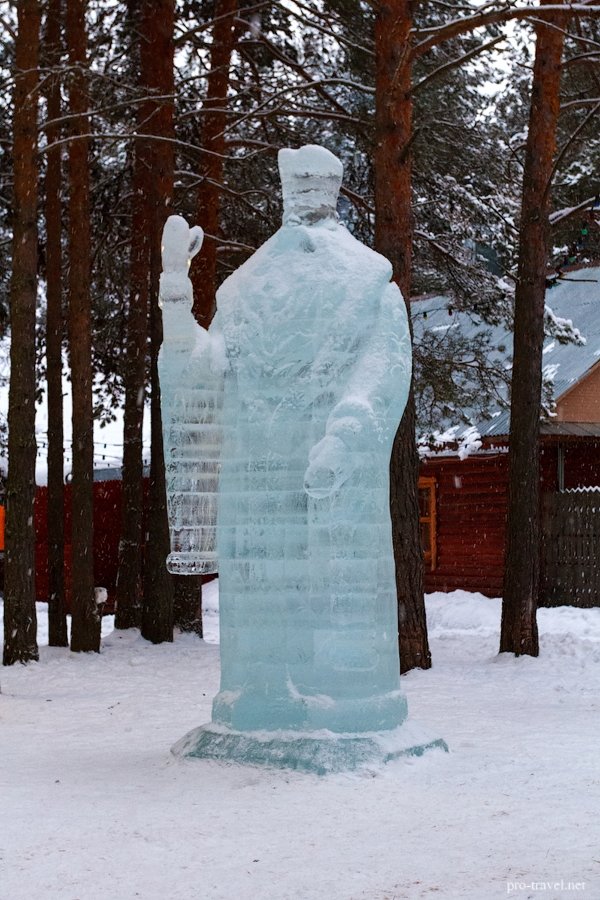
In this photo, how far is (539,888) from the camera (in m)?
4.36

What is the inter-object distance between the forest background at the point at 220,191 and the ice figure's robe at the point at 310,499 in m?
4.08

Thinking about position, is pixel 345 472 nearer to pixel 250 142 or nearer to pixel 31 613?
pixel 31 613

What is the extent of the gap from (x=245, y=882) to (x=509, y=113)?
2669 centimetres

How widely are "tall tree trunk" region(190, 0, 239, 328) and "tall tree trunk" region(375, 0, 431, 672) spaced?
118 inches

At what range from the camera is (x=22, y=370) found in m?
11.5

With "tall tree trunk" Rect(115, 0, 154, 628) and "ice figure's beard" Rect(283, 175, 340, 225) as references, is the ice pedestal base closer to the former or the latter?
"ice figure's beard" Rect(283, 175, 340, 225)

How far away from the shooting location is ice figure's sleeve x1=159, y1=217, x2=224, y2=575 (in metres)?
6.74

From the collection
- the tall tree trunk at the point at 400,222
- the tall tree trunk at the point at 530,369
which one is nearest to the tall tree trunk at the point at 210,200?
the tall tree trunk at the point at 400,222

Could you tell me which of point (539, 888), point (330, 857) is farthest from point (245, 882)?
point (539, 888)

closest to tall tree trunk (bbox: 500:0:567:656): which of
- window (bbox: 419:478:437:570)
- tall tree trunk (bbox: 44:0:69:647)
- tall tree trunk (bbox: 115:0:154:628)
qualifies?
tall tree trunk (bbox: 115:0:154:628)

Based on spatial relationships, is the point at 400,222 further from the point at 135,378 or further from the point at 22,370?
the point at 135,378

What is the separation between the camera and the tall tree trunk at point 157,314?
13.2 m

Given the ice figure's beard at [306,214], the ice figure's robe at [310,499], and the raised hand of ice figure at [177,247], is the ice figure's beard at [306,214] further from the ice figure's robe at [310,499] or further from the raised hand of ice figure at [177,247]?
the raised hand of ice figure at [177,247]

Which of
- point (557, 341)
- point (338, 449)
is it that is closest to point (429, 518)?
point (557, 341)
